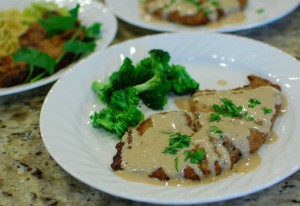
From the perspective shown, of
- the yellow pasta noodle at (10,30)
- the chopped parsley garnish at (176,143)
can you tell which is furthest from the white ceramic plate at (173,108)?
the yellow pasta noodle at (10,30)

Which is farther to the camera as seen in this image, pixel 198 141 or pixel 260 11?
pixel 260 11

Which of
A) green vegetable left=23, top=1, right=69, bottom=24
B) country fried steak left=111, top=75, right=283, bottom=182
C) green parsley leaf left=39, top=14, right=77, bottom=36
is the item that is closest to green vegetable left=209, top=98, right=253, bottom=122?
country fried steak left=111, top=75, right=283, bottom=182

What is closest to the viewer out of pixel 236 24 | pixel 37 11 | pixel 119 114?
pixel 119 114

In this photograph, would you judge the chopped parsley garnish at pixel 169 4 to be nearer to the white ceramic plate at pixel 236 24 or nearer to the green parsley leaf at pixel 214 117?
the white ceramic plate at pixel 236 24

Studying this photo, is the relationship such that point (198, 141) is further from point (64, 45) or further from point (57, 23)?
point (57, 23)

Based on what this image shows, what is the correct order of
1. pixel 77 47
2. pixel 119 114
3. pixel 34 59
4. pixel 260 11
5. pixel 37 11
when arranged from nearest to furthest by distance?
pixel 119 114 → pixel 34 59 → pixel 77 47 → pixel 260 11 → pixel 37 11

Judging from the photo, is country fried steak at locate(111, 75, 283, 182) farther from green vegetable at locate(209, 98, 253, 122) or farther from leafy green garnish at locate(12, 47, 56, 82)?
leafy green garnish at locate(12, 47, 56, 82)

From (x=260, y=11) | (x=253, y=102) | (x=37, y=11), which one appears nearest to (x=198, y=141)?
(x=253, y=102)

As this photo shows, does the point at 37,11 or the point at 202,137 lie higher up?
the point at 202,137
